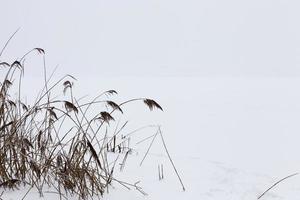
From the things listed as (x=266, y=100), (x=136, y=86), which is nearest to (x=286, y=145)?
(x=266, y=100)

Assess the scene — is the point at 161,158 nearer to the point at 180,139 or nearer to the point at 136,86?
the point at 180,139

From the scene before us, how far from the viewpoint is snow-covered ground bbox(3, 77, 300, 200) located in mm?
1726

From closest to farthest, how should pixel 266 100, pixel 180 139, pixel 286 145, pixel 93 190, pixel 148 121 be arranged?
pixel 93 190, pixel 286 145, pixel 180 139, pixel 148 121, pixel 266 100

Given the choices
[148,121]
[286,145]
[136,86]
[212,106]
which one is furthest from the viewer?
[136,86]

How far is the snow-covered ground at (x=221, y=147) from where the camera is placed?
1726 millimetres

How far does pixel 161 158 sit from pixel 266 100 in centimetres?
333

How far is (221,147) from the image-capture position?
8.89 ft

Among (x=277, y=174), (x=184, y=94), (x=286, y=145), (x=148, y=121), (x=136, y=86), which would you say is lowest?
(x=277, y=174)

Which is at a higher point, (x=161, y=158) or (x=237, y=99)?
(x=237, y=99)

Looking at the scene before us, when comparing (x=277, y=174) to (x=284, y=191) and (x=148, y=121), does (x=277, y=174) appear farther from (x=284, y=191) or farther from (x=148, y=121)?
(x=148, y=121)

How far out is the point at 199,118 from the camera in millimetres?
3979

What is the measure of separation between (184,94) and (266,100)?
128cm

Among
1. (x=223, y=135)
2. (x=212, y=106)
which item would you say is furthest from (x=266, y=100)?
(x=223, y=135)

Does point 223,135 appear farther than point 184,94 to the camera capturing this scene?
No
